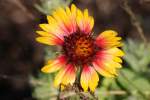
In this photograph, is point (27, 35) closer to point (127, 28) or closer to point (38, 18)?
point (38, 18)

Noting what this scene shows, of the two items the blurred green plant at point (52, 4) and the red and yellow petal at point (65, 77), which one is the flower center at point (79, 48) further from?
the blurred green plant at point (52, 4)

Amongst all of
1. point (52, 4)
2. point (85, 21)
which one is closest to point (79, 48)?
point (85, 21)

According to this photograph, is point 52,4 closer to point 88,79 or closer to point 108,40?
point 108,40

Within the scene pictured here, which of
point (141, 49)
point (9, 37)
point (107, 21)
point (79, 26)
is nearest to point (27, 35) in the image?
point (9, 37)

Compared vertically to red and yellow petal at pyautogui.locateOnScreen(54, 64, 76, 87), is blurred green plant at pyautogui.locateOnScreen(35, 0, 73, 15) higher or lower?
higher

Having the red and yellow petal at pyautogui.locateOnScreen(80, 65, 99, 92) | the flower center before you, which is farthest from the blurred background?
the red and yellow petal at pyautogui.locateOnScreen(80, 65, 99, 92)

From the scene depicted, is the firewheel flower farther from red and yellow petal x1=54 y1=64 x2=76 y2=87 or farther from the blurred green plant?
the blurred green plant

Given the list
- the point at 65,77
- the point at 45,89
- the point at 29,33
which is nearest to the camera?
the point at 65,77
